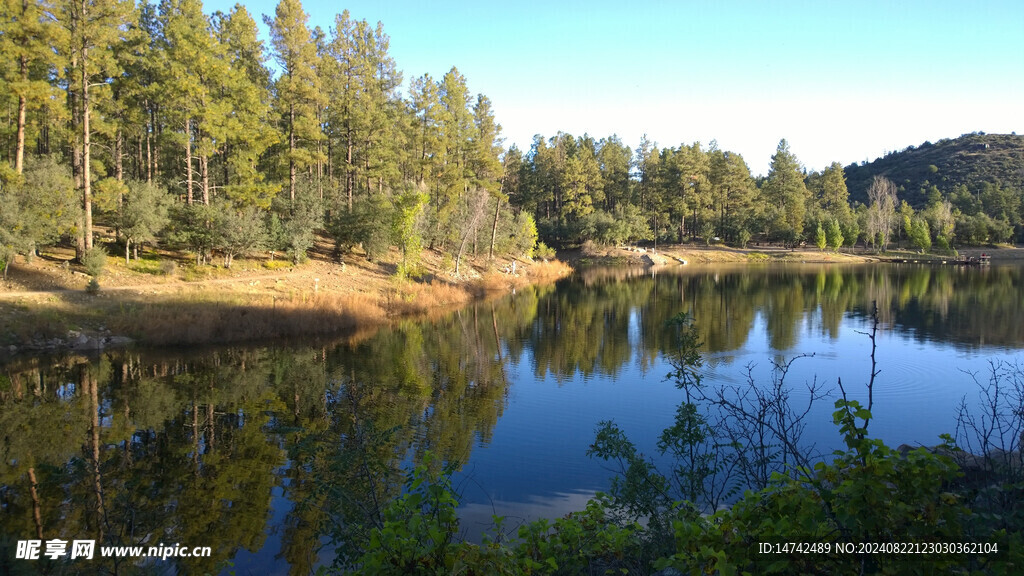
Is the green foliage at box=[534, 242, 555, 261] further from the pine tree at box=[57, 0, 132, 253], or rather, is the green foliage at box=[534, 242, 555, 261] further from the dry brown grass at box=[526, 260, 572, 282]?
the pine tree at box=[57, 0, 132, 253]

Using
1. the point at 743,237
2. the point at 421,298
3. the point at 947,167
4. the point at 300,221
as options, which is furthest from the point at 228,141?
the point at 947,167

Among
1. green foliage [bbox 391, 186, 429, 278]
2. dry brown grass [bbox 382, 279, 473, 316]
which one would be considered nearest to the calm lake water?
dry brown grass [bbox 382, 279, 473, 316]

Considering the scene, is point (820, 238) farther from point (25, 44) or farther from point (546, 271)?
point (25, 44)

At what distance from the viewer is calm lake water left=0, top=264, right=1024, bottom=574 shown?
352 inches

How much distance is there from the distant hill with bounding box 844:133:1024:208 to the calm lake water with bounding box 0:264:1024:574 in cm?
10431

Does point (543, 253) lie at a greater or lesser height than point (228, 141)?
lesser

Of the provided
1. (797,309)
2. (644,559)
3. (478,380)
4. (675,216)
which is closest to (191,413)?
(478,380)

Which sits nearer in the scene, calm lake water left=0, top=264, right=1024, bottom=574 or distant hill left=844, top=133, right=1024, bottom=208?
calm lake water left=0, top=264, right=1024, bottom=574

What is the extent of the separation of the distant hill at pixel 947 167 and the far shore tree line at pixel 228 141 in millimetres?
86438

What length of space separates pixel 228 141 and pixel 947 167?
5558 inches

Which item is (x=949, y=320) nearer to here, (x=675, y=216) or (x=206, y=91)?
(x=206, y=91)

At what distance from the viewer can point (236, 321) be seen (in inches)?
989

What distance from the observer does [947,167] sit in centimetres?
12300

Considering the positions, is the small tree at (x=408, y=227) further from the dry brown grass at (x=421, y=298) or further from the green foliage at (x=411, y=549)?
the green foliage at (x=411, y=549)
